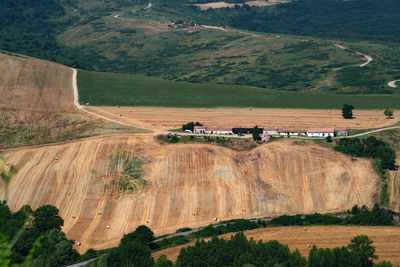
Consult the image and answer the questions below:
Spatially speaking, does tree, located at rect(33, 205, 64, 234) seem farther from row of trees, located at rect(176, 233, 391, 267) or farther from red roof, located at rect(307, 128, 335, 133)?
red roof, located at rect(307, 128, 335, 133)

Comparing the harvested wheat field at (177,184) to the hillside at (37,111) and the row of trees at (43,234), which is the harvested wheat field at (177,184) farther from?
the hillside at (37,111)

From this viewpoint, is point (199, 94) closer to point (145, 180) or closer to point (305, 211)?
point (145, 180)

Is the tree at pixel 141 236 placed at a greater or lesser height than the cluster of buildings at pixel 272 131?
lesser

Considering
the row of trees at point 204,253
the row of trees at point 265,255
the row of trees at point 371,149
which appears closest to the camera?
the row of trees at point 265,255

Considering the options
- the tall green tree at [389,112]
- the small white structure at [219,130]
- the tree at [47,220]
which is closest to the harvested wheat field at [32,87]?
the small white structure at [219,130]

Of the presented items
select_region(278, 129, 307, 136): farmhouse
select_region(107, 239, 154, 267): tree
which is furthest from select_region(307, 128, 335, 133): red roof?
select_region(107, 239, 154, 267): tree

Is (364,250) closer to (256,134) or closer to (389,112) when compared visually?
(256,134)
